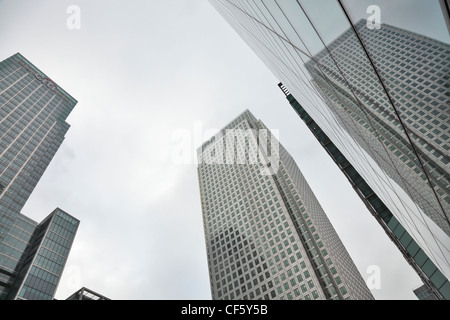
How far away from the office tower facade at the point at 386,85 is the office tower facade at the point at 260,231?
67.4m

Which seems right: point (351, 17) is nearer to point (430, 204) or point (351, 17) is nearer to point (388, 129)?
point (388, 129)

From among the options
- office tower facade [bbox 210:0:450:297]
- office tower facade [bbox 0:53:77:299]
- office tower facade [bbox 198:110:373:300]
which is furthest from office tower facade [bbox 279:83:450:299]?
office tower facade [bbox 0:53:77:299]

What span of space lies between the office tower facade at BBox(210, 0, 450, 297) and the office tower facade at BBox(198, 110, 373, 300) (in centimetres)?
6740

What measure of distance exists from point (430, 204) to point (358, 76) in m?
3.73

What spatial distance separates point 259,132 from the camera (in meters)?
126

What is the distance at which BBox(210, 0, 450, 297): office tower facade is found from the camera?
435 cm

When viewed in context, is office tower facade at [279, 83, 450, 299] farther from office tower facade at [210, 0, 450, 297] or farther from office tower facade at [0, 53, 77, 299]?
office tower facade at [0, 53, 77, 299]

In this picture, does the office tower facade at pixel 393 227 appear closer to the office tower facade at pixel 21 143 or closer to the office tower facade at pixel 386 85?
the office tower facade at pixel 386 85

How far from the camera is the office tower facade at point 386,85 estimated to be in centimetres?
435

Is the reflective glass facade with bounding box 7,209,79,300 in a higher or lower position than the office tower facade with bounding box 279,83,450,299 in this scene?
higher

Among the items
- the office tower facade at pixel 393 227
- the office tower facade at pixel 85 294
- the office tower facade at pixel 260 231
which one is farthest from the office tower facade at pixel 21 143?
the office tower facade at pixel 393 227

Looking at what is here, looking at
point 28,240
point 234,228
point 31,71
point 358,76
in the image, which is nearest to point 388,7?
point 358,76
